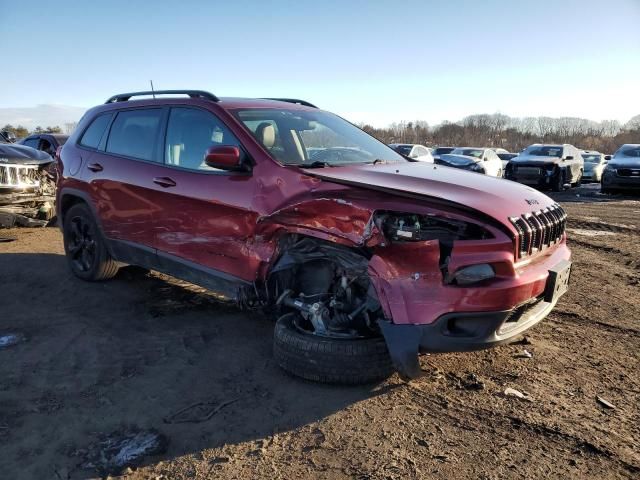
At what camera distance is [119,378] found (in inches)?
132

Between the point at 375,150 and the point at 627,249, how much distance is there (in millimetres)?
4982

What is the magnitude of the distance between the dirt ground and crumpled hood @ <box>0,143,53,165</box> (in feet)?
13.2

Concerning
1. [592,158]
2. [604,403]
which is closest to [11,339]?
[604,403]

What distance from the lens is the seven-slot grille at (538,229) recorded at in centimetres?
290

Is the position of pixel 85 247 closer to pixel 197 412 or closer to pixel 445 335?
pixel 197 412

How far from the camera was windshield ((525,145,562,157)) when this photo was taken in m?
17.7

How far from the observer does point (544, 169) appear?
53.6 ft

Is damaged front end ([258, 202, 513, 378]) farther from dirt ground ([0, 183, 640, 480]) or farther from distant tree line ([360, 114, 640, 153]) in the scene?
distant tree line ([360, 114, 640, 153])

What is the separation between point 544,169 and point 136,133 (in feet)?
48.6

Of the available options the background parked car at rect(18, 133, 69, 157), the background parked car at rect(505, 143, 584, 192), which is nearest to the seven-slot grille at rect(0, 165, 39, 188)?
the background parked car at rect(18, 133, 69, 157)

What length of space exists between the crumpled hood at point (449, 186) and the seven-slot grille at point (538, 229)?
0.05 metres

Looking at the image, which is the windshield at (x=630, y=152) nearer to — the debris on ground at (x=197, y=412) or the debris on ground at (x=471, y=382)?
the debris on ground at (x=471, y=382)

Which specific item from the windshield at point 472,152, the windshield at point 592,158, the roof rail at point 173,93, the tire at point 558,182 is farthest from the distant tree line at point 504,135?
the roof rail at point 173,93

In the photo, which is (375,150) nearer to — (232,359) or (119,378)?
(232,359)
